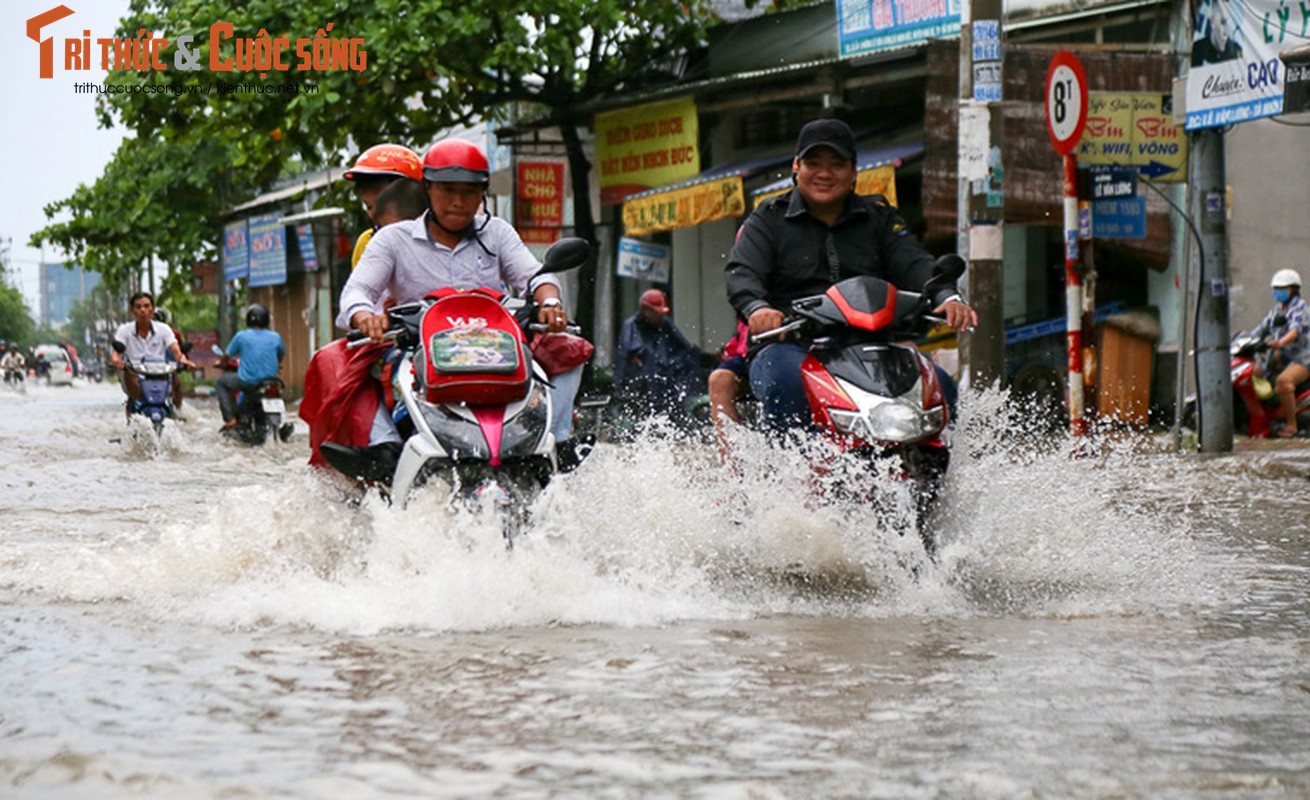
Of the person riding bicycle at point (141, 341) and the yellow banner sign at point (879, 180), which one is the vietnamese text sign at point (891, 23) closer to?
the yellow banner sign at point (879, 180)

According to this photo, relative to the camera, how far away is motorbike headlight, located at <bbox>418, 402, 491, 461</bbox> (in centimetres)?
541

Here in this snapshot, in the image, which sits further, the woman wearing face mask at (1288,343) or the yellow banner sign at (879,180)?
the yellow banner sign at (879,180)

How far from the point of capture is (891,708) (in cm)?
392

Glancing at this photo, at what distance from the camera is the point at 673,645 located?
4738 mm

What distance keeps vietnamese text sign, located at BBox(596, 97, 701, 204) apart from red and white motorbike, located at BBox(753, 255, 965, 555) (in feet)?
46.7

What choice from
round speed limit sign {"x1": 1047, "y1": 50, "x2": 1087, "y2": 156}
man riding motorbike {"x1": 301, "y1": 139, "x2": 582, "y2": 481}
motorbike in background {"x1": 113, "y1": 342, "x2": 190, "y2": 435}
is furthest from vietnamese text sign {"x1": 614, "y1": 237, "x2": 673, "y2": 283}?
man riding motorbike {"x1": 301, "y1": 139, "x2": 582, "y2": 481}

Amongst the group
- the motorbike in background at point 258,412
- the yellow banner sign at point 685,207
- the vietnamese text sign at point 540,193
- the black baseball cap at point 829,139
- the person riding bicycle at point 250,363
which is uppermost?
the vietnamese text sign at point 540,193

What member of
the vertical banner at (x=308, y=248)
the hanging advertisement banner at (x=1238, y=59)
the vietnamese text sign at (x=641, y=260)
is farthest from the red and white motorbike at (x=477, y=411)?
Result: the vertical banner at (x=308, y=248)

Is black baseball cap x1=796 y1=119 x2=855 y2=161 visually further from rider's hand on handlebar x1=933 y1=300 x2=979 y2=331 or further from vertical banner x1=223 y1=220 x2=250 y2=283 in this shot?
vertical banner x1=223 y1=220 x2=250 y2=283

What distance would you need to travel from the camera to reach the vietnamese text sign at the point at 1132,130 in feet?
45.1

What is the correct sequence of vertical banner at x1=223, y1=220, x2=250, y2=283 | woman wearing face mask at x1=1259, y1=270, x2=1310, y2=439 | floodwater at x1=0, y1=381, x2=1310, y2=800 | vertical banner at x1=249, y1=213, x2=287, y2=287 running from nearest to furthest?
floodwater at x1=0, y1=381, x2=1310, y2=800 < woman wearing face mask at x1=1259, y1=270, x2=1310, y2=439 < vertical banner at x1=249, y1=213, x2=287, y2=287 < vertical banner at x1=223, y1=220, x2=250, y2=283

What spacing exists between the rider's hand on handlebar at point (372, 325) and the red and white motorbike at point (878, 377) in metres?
1.19

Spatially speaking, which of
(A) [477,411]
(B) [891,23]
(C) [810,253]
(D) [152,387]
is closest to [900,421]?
(C) [810,253]

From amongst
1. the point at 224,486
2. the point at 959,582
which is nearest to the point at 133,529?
the point at 224,486
